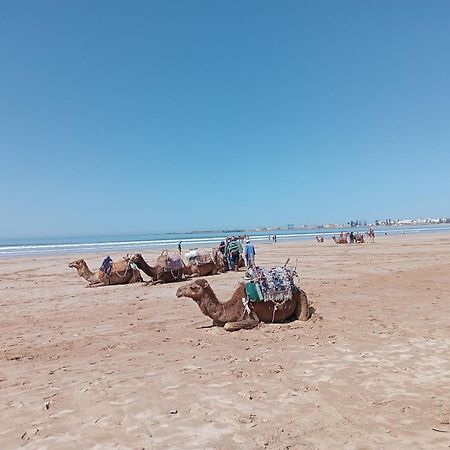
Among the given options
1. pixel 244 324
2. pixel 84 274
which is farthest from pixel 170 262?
pixel 244 324

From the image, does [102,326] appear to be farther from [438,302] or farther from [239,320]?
[438,302]

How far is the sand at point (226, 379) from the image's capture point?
4.57 metres

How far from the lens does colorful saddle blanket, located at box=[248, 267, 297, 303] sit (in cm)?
960

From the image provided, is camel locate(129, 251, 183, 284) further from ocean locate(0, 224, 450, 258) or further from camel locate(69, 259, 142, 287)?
ocean locate(0, 224, 450, 258)

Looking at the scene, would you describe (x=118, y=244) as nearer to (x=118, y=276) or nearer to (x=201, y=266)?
(x=201, y=266)

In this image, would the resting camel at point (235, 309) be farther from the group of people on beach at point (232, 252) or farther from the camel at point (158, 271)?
the group of people on beach at point (232, 252)

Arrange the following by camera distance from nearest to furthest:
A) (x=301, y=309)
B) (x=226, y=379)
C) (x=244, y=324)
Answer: (x=226, y=379) < (x=244, y=324) < (x=301, y=309)

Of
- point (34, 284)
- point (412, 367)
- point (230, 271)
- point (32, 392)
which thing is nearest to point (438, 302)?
point (412, 367)

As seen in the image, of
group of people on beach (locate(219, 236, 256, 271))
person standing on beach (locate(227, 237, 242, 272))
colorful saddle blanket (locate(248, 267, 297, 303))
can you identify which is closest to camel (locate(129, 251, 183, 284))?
group of people on beach (locate(219, 236, 256, 271))

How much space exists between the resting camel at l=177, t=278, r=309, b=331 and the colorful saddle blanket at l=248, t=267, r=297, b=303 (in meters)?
0.13

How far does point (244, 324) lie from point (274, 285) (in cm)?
113

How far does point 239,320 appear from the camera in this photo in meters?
9.41

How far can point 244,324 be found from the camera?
9242 millimetres

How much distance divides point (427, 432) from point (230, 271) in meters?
17.2
